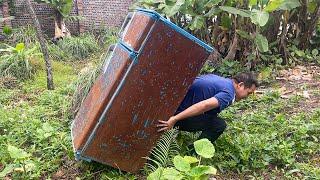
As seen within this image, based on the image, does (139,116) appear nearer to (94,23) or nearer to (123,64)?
(123,64)

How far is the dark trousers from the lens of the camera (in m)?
3.74

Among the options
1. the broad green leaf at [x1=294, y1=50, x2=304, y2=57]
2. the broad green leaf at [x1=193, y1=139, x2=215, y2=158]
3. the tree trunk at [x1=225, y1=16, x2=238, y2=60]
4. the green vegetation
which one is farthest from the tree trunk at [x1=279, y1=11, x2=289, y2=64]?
the broad green leaf at [x1=193, y1=139, x2=215, y2=158]

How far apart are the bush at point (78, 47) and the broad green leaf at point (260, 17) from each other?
16.5 ft

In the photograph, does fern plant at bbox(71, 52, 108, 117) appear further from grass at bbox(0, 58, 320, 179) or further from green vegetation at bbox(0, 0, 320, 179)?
grass at bbox(0, 58, 320, 179)

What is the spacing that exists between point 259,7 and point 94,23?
6.70 metres

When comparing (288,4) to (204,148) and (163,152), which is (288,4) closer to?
(163,152)

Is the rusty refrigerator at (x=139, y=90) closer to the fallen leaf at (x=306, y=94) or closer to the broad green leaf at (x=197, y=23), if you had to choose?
the fallen leaf at (x=306, y=94)

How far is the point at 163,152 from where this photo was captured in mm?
3357

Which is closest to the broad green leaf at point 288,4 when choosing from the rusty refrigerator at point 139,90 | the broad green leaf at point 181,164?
the rusty refrigerator at point 139,90

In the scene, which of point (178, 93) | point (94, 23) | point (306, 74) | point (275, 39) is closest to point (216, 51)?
point (275, 39)

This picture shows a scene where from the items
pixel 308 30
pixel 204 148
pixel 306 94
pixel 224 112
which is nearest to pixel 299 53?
pixel 308 30

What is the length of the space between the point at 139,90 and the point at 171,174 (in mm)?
786

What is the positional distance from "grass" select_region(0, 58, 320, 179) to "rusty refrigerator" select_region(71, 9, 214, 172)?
0.33m

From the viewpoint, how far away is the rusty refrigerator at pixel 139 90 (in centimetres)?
314
